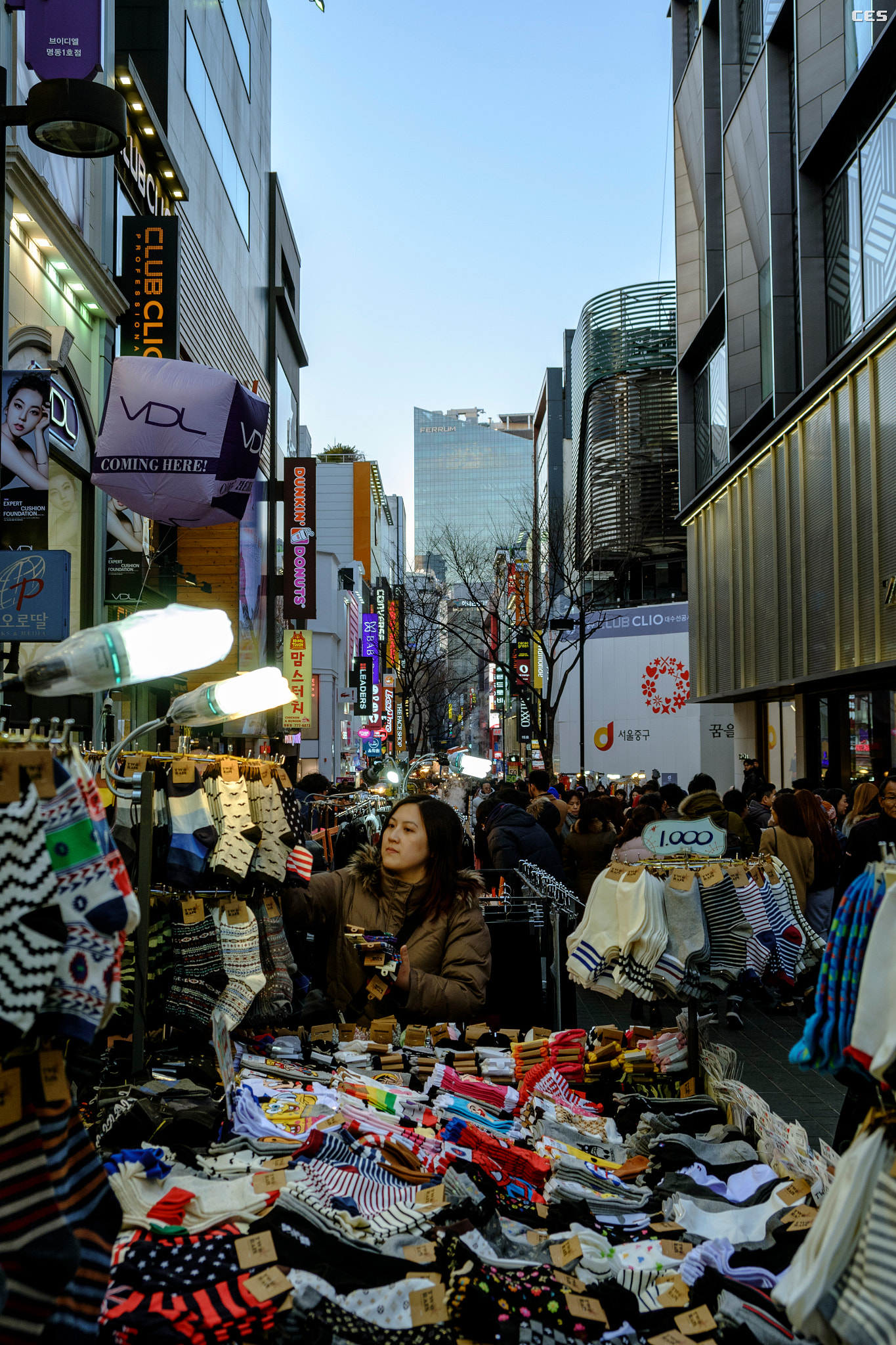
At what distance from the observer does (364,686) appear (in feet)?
181

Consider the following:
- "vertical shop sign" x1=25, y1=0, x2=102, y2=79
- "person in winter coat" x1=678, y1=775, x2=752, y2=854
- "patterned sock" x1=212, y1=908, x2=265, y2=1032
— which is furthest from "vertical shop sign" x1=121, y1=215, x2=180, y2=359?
"patterned sock" x1=212, y1=908, x2=265, y2=1032

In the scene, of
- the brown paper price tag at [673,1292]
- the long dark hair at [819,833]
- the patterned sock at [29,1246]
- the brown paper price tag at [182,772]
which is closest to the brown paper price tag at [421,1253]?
the brown paper price tag at [673,1292]

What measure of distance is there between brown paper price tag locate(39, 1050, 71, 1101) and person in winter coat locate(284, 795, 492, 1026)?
271cm

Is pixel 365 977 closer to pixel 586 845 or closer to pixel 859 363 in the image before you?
pixel 586 845

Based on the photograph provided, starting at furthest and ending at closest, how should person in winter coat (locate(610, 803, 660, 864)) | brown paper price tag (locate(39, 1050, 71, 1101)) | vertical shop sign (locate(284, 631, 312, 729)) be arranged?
vertical shop sign (locate(284, 631, 312, 729)) < person in winter coat (locate(610, 803, 660, 864)) < brown paper price tag (locate(39, 1050, 71, 1101))

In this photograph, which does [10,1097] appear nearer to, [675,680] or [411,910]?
[411,910]

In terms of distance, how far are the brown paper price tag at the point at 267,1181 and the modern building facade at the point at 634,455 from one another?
113 feet

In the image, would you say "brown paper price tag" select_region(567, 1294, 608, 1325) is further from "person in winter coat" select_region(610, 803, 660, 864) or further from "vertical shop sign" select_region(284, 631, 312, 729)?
"vertical shop sign" select_region(284, 631, 312, 729)

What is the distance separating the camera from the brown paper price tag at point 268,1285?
7.64 ft

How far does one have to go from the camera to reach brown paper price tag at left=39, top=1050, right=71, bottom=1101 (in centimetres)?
179

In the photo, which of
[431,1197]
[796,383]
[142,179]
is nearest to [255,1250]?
[431,1197]

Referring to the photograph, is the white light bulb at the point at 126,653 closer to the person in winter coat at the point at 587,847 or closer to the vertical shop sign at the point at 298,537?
the person in winter coat at the point at 587,847

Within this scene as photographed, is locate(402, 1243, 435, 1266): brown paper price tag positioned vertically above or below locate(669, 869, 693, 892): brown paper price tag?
below

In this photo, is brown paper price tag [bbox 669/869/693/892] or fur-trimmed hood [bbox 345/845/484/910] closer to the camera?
brown paper price tag [bbox 669/869/693/892]
